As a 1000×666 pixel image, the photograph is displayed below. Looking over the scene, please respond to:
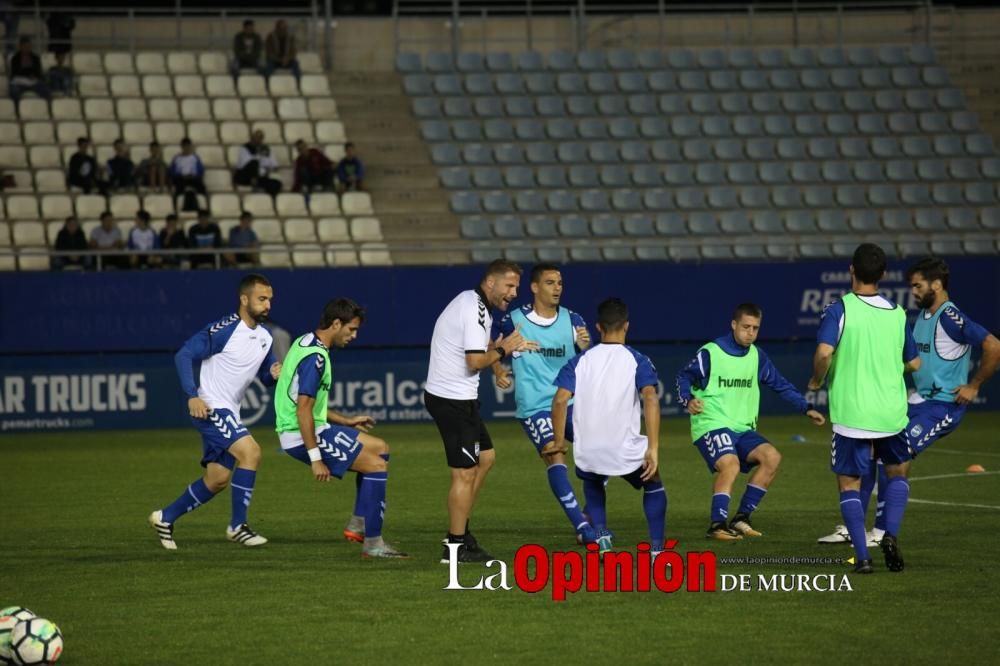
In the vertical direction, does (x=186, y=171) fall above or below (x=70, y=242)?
above

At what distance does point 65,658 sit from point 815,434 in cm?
1648

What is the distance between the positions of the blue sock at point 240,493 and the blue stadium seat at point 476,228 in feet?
50.8

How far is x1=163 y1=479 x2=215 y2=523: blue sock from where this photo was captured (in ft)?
39.2

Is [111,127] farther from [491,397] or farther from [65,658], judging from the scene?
[65,658]

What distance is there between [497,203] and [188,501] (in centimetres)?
1689

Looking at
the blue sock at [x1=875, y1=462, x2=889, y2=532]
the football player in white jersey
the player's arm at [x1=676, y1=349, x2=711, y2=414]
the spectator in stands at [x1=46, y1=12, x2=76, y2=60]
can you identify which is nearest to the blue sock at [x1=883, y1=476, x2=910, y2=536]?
the blue sock at [x1=875, y1=462, x2=889, y2=532]

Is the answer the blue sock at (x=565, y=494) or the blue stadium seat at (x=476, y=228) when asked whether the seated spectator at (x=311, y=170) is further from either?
the blue sock at (x=565, y=494)

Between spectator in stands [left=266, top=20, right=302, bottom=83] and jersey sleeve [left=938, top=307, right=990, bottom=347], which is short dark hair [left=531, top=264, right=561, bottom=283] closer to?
jersey sleeve [left=938, top=307, right=990, bottom=347]

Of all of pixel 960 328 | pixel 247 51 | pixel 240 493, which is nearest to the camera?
pixel 960 328

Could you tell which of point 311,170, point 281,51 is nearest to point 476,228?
point 311,170

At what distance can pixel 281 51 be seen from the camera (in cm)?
2981

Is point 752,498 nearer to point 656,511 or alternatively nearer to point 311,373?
point 656,511

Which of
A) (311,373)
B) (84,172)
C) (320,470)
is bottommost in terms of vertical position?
(320,470)

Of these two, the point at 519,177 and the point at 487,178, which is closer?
the point at 519,177
